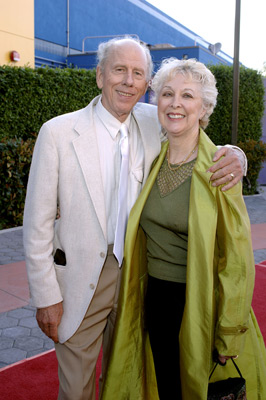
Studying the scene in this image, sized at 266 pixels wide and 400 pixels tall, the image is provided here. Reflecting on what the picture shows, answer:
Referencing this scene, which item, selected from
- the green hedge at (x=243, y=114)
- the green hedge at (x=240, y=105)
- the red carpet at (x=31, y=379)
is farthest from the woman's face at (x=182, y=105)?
the green hedge at (x=240, y=105)

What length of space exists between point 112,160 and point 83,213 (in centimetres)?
34

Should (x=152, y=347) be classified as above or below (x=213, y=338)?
below

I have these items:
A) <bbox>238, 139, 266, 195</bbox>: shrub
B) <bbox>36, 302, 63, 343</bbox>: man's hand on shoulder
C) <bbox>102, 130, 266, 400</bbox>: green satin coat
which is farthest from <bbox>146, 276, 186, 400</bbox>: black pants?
<bbox>238, 139, 266, 195</bbox>: shrub

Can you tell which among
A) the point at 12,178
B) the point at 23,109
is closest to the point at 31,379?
the point at 12,178

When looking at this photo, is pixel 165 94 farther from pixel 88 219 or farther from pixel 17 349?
pixel 17 349

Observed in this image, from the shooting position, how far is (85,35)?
21.1 m

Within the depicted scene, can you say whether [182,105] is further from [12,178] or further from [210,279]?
[12,178]

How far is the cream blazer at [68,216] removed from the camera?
7.37ft

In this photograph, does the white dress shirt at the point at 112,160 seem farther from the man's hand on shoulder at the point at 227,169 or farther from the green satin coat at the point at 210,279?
the man's hand on shoulder at the point at 227,169

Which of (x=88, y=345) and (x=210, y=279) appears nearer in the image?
(x=210, y=279)

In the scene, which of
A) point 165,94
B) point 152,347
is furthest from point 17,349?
point 165,94

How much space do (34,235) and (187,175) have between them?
2.88 feet

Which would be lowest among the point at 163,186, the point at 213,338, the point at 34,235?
the point at 213,338

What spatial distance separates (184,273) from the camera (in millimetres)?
2348
